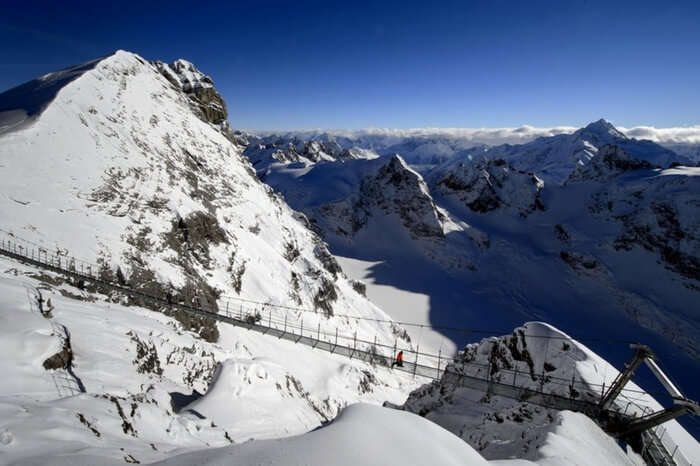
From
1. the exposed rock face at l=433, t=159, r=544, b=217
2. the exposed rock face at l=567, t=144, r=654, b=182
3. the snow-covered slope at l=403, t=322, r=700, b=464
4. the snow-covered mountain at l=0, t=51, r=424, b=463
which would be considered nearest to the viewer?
the snow-covered mountain at l=0, t=51, r=424, b=463

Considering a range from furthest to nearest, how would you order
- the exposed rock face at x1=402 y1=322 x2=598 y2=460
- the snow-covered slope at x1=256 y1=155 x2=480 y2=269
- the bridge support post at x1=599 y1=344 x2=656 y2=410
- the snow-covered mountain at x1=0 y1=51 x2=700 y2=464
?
the snow-covered slope at x1=256 y1=155 x2=480 y2=269, the bridge support post at x1=599 y1=344 x2=656 y2=410, the exposed rock face at x1=402 y1=322 x2=598 y2=460, the snow-covered mountain at x1=0 y1=51 x2=700 y2=464

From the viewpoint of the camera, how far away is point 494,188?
114250 mm

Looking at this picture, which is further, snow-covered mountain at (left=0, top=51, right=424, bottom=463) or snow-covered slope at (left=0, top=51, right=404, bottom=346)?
snow-covered slope at (left=0, top=51, right=404, bottom=346)

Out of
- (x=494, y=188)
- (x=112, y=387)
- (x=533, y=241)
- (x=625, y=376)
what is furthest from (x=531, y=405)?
(x=494, y=188)

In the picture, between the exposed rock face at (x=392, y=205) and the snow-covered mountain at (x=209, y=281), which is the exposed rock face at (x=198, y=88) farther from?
the exposed rock face at (x=392, y=205)

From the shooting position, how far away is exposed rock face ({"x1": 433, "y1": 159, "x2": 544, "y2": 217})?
356 feet

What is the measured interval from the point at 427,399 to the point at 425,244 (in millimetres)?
73675

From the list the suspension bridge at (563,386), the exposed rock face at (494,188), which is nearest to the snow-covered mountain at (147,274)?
the suspension bridge at (563,386)

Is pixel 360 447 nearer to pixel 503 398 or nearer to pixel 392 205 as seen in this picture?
pixel 503 398

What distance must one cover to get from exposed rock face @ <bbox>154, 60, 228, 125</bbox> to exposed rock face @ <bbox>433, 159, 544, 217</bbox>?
84.0 metres

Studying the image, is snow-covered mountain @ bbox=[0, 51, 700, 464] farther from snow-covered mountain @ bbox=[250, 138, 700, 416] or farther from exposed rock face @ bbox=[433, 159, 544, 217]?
exposed rock face @ bbox=[433, 159, 544, 217]

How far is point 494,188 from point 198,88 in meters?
95.7

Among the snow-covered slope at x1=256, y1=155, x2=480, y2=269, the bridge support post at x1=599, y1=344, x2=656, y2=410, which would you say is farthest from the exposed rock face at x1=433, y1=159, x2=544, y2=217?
the bridge support post at x1=599, y1=344, x2=656, y2=410

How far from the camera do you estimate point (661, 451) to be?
15.7 metres
